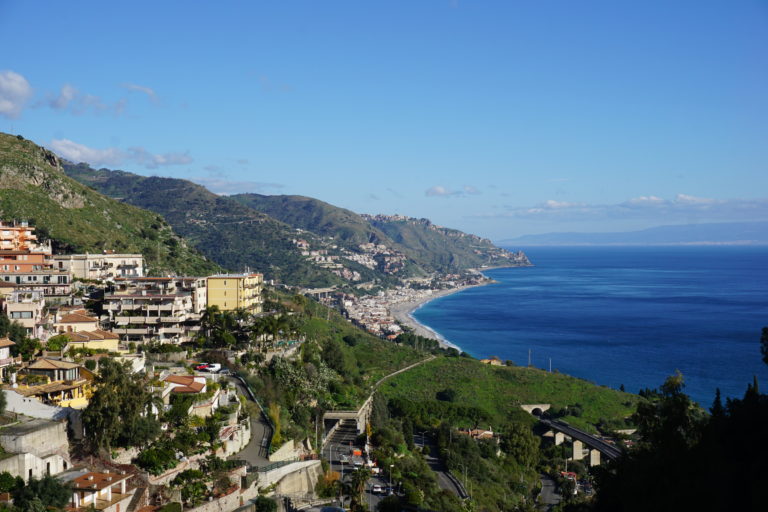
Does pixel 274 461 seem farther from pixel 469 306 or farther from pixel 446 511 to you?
pixel 469 306

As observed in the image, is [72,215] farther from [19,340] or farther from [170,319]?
[19,340]

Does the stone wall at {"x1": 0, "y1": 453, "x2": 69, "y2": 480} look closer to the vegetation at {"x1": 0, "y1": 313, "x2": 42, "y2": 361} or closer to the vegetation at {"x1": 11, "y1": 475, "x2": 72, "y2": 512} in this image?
the vegetation at {"x1": 11, "y1": 475, "x2": 72, "y2": 512}

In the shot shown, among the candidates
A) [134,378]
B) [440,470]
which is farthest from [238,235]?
[134,378]

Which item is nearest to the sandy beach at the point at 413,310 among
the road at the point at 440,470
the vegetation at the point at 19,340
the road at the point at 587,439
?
the road at the point at 587,439

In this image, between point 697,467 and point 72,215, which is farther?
point 72,215

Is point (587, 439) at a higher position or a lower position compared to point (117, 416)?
lower

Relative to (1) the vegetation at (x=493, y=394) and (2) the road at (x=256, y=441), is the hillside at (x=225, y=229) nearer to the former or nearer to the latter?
(1) the vegetation at (x=493, y=394)
